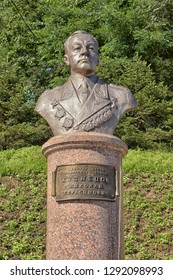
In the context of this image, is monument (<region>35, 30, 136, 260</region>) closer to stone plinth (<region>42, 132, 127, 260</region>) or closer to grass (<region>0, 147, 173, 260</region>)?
stone plinth (<region>42, 132, 127, 260</region>)

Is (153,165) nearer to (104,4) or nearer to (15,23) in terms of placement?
(104,4)

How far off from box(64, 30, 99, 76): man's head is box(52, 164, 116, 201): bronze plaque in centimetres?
122

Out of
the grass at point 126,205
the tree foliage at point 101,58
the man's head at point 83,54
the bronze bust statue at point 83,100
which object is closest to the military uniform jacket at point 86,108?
the bronze bust statue at point 83,100

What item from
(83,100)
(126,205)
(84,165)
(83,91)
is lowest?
(84,165)

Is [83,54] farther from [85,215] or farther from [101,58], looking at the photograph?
[101,58]

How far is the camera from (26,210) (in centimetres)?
970

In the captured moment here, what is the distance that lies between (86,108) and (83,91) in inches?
9.9

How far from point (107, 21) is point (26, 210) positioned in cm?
918

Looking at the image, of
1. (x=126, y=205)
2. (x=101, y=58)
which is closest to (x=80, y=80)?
(x=126, y=205)

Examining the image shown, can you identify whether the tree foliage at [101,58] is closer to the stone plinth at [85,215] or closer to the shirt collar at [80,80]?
the shirt collar at [80,80]

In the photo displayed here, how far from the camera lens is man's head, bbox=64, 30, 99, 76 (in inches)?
249

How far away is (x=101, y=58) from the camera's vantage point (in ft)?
53.9

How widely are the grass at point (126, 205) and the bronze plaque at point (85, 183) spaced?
2.89 metres

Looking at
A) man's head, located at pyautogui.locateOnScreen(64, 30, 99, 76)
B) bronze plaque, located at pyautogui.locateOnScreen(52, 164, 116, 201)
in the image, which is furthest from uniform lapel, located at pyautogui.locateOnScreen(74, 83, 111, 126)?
bronze plaque, located at pyautogui.locateOnScreen(52, 164, 116, 201)
